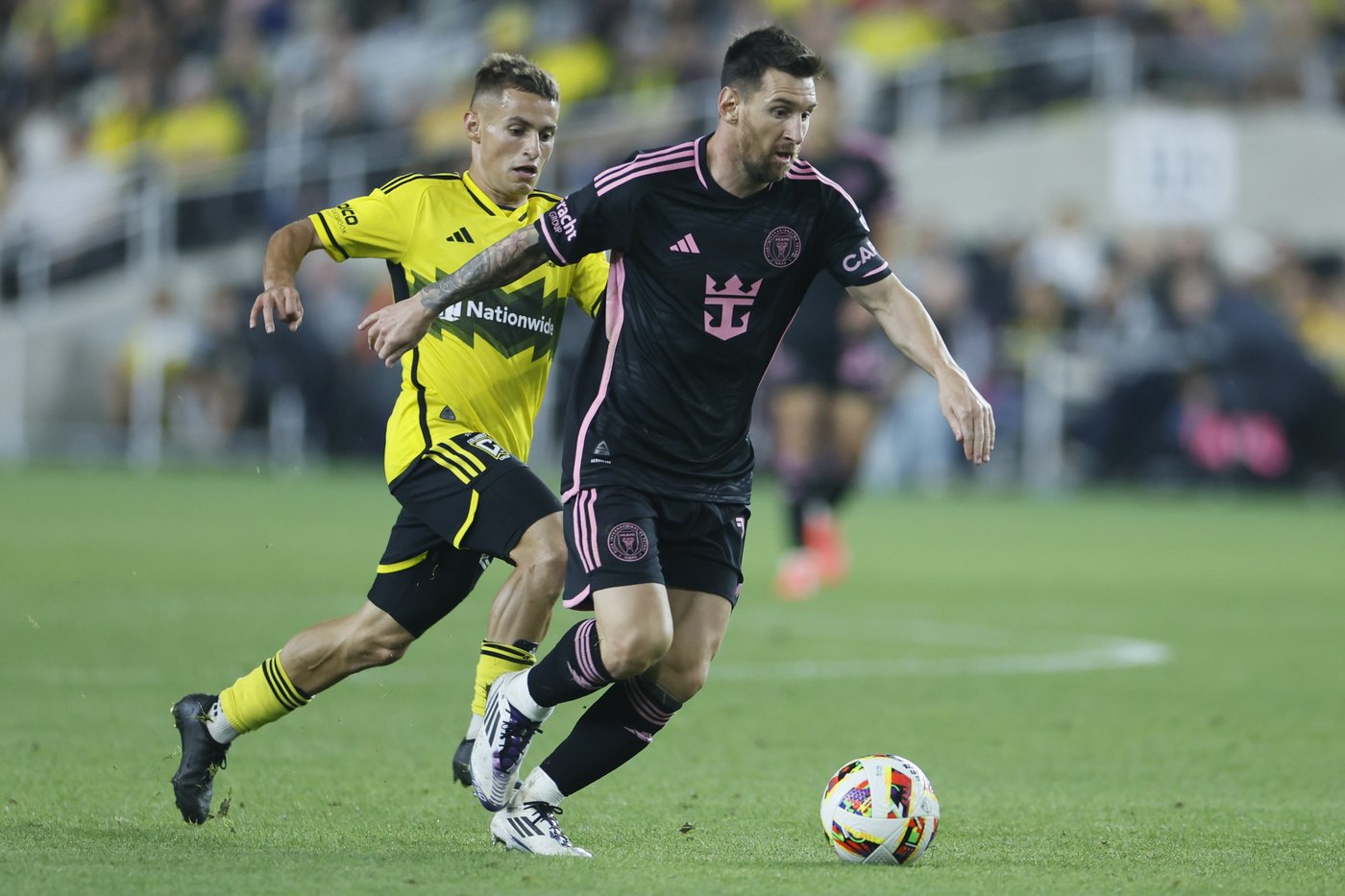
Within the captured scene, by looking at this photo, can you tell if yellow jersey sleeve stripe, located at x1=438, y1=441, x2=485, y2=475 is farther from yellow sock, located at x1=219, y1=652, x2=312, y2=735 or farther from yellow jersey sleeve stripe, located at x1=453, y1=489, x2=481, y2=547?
yellow sock, located at x1=219, y1=652, x2=312, y2=735

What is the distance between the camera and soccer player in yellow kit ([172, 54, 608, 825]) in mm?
5922

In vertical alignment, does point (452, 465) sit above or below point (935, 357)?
below

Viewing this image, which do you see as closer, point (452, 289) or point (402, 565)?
point (452, 289)

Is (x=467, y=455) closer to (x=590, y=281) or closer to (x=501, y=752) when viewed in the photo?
(x=590, y=281)

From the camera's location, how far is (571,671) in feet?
17.5

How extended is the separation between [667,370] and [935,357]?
28.4 inches

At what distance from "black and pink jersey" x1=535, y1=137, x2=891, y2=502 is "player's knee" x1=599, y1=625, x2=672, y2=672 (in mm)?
446

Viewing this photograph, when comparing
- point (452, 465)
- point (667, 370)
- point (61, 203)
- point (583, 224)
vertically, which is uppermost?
point (61, 203)

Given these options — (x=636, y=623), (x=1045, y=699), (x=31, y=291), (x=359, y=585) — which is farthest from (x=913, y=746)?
(x=31, y=291)

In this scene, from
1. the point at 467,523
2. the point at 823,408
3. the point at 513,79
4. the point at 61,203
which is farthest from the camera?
the point at 61,203

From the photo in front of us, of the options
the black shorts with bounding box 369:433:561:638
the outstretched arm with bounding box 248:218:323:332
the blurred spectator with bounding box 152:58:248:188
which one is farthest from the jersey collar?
the blurred spectator with bounding box 152:58:248:188

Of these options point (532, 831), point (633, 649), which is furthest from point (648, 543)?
point (532, 831)

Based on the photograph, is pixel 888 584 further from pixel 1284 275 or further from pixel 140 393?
pixel 140 393

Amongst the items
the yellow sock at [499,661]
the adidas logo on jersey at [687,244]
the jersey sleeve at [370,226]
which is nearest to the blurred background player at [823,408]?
the jersey sleeve at [370,226]
